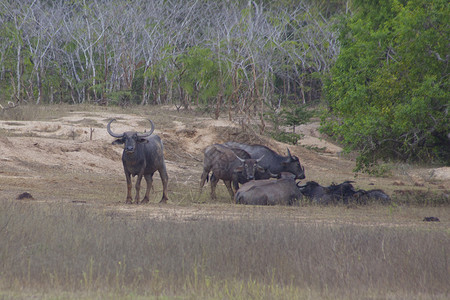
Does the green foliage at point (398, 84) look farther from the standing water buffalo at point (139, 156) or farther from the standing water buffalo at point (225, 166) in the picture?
the standing water buffalo at point (139, 156)

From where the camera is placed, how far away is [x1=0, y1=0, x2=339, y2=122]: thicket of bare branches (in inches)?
1380

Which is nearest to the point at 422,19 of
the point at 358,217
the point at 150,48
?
the point at 358,217

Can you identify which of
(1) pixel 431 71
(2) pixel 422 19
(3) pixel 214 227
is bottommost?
(3) pixel 214 227

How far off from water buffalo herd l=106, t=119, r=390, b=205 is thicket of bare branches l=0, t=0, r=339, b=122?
1568cm

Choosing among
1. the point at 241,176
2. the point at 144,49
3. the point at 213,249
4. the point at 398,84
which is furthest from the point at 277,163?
the point at 144,49

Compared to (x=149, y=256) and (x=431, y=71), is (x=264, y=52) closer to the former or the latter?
(x=431, y=71)

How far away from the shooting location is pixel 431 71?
46.0ft

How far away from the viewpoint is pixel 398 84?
14.2 metres

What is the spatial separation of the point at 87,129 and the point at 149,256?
1738 centimetres

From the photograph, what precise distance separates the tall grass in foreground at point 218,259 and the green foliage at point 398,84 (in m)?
4.94

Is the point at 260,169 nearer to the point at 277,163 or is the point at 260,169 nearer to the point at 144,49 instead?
the point at 277,163

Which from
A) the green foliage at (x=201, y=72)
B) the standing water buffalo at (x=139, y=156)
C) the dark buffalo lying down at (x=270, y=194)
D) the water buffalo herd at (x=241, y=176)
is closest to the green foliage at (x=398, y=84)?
the water buffalo herd at (x=241, y=176)

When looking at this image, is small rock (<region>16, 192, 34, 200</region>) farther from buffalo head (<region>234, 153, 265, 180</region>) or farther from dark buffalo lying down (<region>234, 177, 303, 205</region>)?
buffalo head (<region>234, 153, 265, 180</region>)

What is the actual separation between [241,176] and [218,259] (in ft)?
29.2
